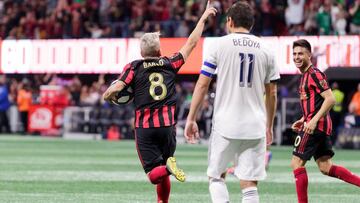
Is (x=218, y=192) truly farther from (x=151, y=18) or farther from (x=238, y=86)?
(x=151, y=18)

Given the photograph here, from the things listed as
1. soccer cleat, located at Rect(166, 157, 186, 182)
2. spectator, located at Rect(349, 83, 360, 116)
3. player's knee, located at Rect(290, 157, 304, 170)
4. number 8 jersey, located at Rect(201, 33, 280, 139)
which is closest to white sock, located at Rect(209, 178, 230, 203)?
number 8 jersey, located at Rect(201, 33, 280, 139)

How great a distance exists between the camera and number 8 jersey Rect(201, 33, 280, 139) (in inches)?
352

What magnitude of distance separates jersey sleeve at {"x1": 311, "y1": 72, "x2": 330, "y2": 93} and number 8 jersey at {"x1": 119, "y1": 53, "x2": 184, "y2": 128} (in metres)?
1.54

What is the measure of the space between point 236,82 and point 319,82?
2.98 metres

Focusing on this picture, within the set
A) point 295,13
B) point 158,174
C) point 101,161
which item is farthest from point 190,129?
point 295,13

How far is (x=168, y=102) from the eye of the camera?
1126 cm

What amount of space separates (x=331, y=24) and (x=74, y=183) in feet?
51.8

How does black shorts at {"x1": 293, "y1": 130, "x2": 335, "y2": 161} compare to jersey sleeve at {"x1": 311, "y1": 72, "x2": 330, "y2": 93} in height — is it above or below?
below

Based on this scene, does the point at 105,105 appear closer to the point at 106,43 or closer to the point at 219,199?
the point at 106,43

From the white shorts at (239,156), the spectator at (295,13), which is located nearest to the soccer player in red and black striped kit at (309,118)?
the white shorts at (239,156)

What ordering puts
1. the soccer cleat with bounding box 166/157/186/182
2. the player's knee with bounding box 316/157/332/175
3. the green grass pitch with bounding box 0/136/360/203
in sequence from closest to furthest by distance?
1. the soccer cleat with bounding box 166/157/186/182
2. the player's knee with bounding box 316/157/332/175
3. the green grass pitch with bounding box 0/136/360/203

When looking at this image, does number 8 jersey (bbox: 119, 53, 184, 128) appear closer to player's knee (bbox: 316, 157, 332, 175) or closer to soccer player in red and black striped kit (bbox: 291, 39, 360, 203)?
soccer player in red and black striped kit (bbox: 291, 39, 360, 203)

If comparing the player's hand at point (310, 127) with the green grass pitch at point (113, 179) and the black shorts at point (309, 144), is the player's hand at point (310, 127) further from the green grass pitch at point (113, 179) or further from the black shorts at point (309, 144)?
the green grass pitch at point (113, 179)

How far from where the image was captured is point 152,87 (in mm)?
11172
